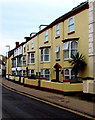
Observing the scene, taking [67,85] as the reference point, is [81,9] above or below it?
above

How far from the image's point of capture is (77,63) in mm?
19719

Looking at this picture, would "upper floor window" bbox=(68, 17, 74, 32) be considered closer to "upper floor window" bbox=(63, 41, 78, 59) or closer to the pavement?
"upper floor window" bbox=(63, 41, 78, 59)

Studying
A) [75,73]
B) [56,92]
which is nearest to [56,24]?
[75,73]

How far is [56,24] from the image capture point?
2645 centimetres

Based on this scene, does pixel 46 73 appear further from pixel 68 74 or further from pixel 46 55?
pixel 68 74

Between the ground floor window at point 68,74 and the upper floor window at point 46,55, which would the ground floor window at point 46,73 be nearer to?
the upper floor window at point 46,55

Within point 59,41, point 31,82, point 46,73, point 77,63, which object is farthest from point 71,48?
point 46,73

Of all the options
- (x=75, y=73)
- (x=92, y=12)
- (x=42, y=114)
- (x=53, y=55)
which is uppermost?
(x=92, y=12)

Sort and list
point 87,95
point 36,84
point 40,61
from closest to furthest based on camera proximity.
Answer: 1. point 87,95
2. point 36,84
3. point 40,61

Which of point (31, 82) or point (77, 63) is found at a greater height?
point (77, 63)

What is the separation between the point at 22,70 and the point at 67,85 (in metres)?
26.8

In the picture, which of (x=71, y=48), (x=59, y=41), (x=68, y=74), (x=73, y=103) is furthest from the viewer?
(x=59, y=41)

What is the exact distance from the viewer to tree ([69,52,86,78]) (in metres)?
19.4

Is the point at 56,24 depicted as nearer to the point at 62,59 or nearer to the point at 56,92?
the point at 62,59
